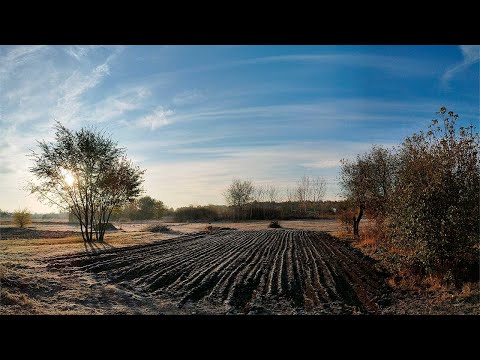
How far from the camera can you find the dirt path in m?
6.09

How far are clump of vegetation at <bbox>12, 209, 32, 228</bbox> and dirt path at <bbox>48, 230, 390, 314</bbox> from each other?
53.5ft

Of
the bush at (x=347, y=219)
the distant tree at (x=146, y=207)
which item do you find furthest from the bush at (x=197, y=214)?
the bush at (x=347, y=219)

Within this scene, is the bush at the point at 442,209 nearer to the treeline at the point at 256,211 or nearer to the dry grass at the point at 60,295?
the dry grass at the point at 60,295

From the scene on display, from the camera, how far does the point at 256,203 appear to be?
1738 cm

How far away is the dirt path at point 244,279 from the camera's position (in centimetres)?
609

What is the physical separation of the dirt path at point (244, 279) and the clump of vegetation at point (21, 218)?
53.5 ft

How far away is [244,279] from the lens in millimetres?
7836

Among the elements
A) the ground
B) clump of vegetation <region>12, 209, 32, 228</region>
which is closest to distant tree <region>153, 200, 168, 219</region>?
the ground

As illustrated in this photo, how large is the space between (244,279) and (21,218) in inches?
867

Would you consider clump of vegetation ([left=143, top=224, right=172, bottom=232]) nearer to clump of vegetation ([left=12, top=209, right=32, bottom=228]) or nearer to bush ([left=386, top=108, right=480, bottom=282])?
clump of vegetation ([left=12, top=209, right=32, bottom=228])
